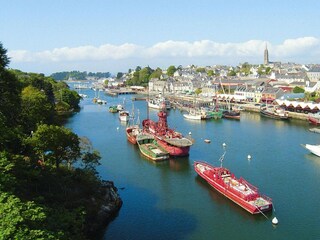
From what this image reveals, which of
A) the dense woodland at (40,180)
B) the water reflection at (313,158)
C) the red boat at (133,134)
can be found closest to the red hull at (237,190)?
the dense woodland at (40,180)

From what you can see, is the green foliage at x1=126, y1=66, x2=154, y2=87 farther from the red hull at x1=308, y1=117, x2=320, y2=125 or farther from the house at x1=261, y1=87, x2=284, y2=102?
the red hull at x1=308, y1=117, x2=320, y2=125

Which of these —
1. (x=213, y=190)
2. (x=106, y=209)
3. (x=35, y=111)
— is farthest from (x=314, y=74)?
(x=106, y=209)

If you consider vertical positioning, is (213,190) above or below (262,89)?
below

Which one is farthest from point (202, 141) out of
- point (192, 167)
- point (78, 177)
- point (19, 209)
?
point (19, 209)

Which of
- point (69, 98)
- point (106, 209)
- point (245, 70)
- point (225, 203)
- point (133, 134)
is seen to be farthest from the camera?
point (245, 70)

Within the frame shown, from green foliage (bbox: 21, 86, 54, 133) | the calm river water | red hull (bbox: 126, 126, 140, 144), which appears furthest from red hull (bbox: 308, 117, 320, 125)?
green foliage (bbox: 21, 86, 54, 133)

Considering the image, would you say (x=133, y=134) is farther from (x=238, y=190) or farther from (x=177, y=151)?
(x=238, y=190)

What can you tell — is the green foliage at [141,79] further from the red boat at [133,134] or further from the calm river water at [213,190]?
the red boat at [133,134]
